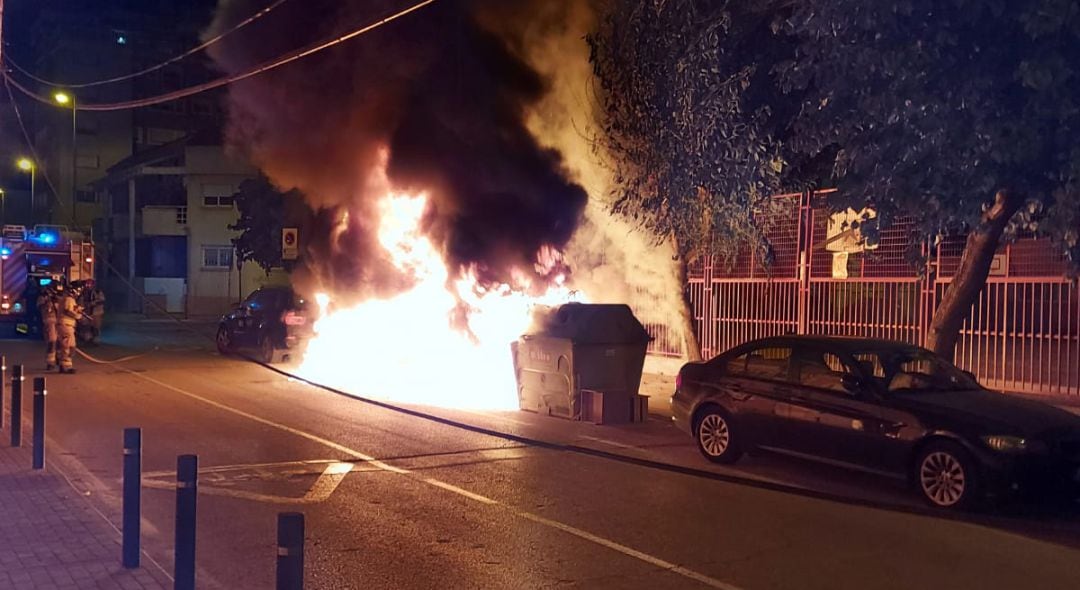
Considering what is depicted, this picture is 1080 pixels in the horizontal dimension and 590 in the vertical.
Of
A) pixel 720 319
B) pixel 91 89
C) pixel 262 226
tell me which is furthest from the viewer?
pixel 91 89

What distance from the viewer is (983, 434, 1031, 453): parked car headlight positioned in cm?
730

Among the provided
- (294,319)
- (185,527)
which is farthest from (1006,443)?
(294,319)

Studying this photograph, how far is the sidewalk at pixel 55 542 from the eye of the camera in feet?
17.1

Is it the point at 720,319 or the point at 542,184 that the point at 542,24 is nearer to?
the point at 542,184

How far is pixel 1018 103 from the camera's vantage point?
7.89m

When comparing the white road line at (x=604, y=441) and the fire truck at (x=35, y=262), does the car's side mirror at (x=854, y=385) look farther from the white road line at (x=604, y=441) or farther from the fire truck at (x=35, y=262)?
the fire truck at (x=35, y=262)

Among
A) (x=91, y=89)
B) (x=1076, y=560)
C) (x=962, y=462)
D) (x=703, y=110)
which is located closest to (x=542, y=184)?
(x=703, y=110)

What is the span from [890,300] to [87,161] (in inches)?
2036

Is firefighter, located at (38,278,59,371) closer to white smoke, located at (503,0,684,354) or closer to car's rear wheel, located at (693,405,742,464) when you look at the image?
white smoke, located at (503,0,684,354)

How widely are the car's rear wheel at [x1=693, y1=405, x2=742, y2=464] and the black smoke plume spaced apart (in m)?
8.94

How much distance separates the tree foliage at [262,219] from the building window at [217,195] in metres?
7.99

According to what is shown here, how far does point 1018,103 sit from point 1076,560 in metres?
3.82

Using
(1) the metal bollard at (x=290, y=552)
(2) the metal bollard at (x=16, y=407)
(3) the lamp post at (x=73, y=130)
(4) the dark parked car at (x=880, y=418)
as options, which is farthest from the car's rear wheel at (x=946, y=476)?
(3) the lamp post at (x=73, y=130)

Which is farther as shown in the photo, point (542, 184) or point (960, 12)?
point (542, 184)
